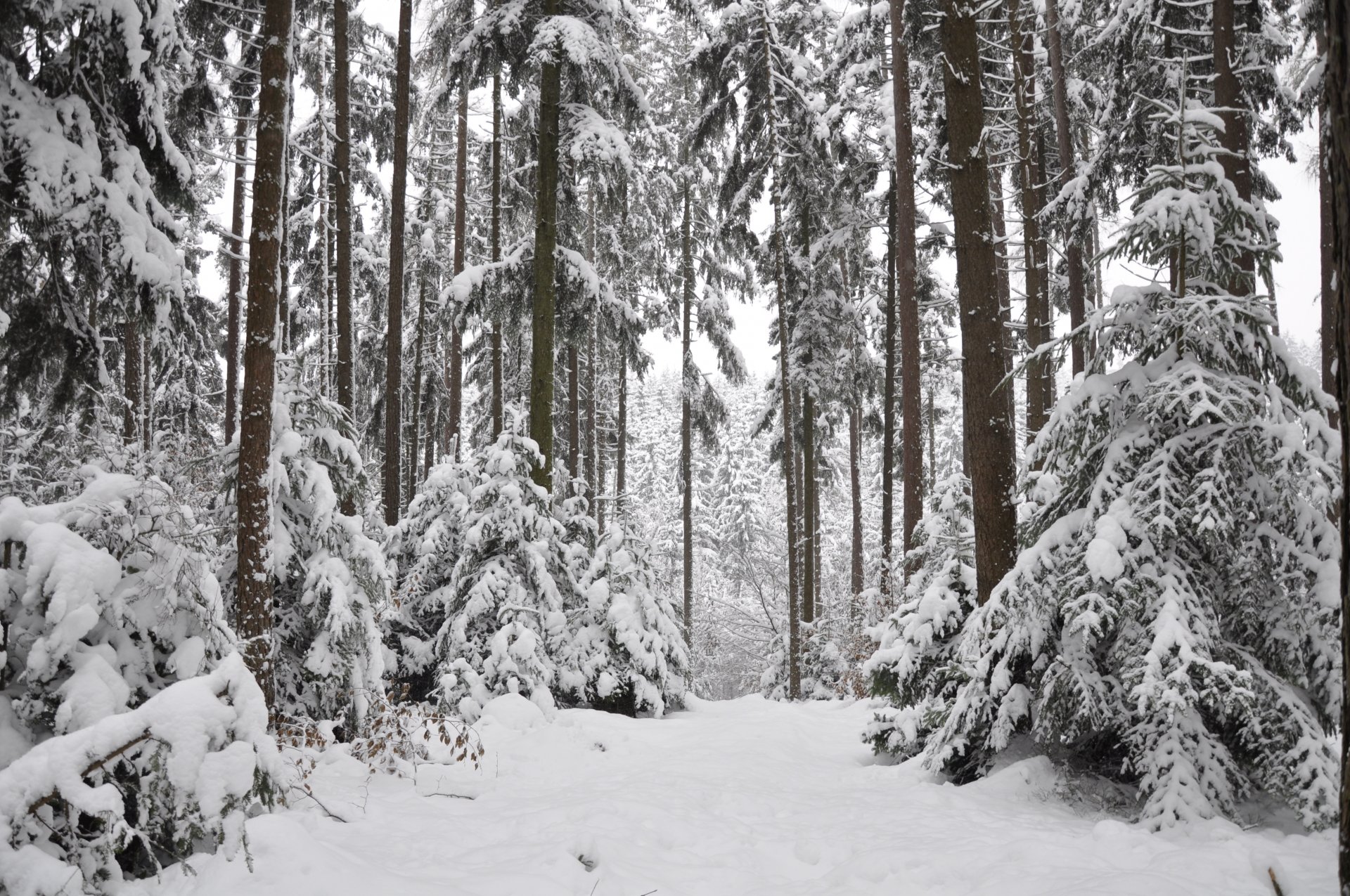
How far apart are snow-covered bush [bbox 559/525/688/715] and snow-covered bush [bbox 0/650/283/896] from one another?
690 centimetres

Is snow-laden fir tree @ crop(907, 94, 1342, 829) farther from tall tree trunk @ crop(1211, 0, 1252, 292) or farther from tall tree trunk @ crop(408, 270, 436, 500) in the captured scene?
tall tree trunk @ crop(408, 270, 436, 500)

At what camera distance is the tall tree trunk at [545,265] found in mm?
11086

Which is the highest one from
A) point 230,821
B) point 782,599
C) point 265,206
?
point 265,206

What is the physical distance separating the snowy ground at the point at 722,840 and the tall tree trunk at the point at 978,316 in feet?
6.27

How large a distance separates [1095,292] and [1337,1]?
64.3ft

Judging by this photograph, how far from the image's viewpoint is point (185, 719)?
3.74 metres

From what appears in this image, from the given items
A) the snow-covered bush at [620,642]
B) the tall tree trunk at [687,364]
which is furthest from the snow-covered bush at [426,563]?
the tall tree trunk at [687,364]

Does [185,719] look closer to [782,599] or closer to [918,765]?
[918,765]

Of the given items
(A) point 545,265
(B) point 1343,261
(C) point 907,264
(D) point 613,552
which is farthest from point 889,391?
(B) point 1343,261

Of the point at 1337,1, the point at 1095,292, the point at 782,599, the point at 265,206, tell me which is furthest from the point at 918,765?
the point at 782,599

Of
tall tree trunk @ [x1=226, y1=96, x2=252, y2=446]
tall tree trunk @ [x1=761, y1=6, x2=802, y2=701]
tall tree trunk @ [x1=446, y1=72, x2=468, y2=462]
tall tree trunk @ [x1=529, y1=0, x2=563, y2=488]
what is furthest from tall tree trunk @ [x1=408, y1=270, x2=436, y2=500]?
tall tree trunk @ [x1=529, y1=0, x2=563, y2=488]

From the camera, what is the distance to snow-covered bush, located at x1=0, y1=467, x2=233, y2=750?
399 cm

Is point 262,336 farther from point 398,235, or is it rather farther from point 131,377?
point 131,377

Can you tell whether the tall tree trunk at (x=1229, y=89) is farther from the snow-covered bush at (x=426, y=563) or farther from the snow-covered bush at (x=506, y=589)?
the snow-covered bush at (x=426, y=563)
